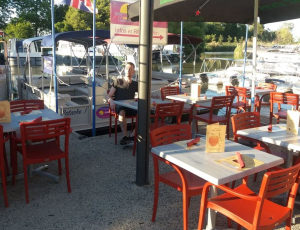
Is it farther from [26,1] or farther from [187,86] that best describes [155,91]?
[26,1]

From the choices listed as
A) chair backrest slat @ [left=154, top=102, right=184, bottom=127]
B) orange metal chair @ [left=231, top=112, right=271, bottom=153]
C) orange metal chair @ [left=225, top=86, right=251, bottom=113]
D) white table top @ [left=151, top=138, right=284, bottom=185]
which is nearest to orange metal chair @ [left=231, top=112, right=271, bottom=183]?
orange metal chair @ [left=231, top=112, right=271, bottom=153]

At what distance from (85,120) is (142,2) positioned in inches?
151

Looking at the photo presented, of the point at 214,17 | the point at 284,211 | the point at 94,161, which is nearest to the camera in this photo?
the point at 284,211

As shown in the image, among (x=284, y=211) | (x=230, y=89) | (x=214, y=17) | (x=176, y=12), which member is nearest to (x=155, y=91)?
(x=230, y=89)

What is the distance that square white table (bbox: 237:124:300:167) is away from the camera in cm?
299

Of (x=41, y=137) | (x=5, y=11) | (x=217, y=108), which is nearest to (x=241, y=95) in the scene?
(x=217, y=108)

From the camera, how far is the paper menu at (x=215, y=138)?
267 cm

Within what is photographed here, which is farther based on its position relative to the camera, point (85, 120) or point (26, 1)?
point (26, 1)

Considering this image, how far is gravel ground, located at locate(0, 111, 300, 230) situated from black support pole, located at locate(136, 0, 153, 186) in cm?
26

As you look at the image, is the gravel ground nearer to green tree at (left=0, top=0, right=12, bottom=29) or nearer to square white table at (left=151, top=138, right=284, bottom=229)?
square white table at (left=151, top=138, right=284, bottom=229)

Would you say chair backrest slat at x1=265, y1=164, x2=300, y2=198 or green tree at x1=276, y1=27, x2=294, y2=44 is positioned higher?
green tree at x1=276, y1=27, x2=294, y2=44

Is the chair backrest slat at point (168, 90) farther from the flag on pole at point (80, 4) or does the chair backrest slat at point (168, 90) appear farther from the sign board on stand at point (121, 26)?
the flag on pole at point (80, 4)

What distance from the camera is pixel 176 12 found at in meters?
4.92

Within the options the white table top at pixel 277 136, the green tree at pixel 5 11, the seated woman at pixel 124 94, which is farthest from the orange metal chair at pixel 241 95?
the green tree at pixel 5 11
